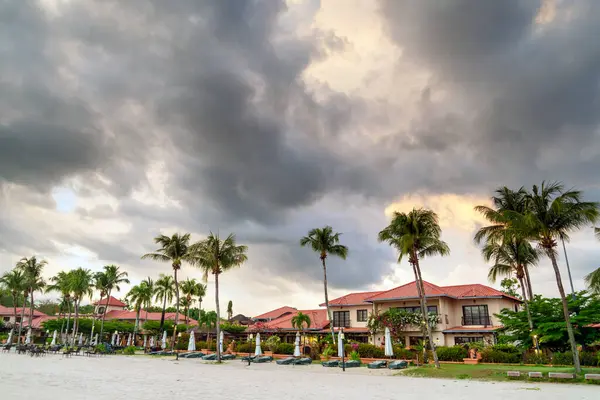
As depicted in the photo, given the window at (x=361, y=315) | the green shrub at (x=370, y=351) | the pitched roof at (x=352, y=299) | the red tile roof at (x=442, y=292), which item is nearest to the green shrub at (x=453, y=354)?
the green shrub at (x=370, y=351)

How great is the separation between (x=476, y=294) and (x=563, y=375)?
24.1 m

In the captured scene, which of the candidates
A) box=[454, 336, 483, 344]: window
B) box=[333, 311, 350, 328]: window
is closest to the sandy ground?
box=[454, 336, 483, 344]: window

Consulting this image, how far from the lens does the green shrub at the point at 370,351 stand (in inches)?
1431

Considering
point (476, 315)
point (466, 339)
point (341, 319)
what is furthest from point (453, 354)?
point (341, 319)

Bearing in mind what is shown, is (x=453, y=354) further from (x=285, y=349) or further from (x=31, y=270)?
(x=31, y=270)

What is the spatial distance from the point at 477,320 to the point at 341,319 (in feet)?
54.3

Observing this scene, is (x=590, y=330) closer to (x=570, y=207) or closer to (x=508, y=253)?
(x=508, y=253)

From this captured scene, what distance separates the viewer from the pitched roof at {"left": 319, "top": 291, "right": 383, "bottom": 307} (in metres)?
51.8

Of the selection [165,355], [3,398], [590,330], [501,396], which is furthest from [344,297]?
[3,398]

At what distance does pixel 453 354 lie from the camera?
1369 inches

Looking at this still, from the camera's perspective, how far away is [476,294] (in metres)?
43.8

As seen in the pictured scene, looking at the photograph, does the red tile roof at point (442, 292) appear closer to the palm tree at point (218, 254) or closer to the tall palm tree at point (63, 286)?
the palm tree at point (218, 254)

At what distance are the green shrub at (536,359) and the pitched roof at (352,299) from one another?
2185 cm

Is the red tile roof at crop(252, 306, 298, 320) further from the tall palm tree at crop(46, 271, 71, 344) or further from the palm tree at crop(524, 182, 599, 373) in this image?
the palm tree at crop(524, 182, 599, 373)
